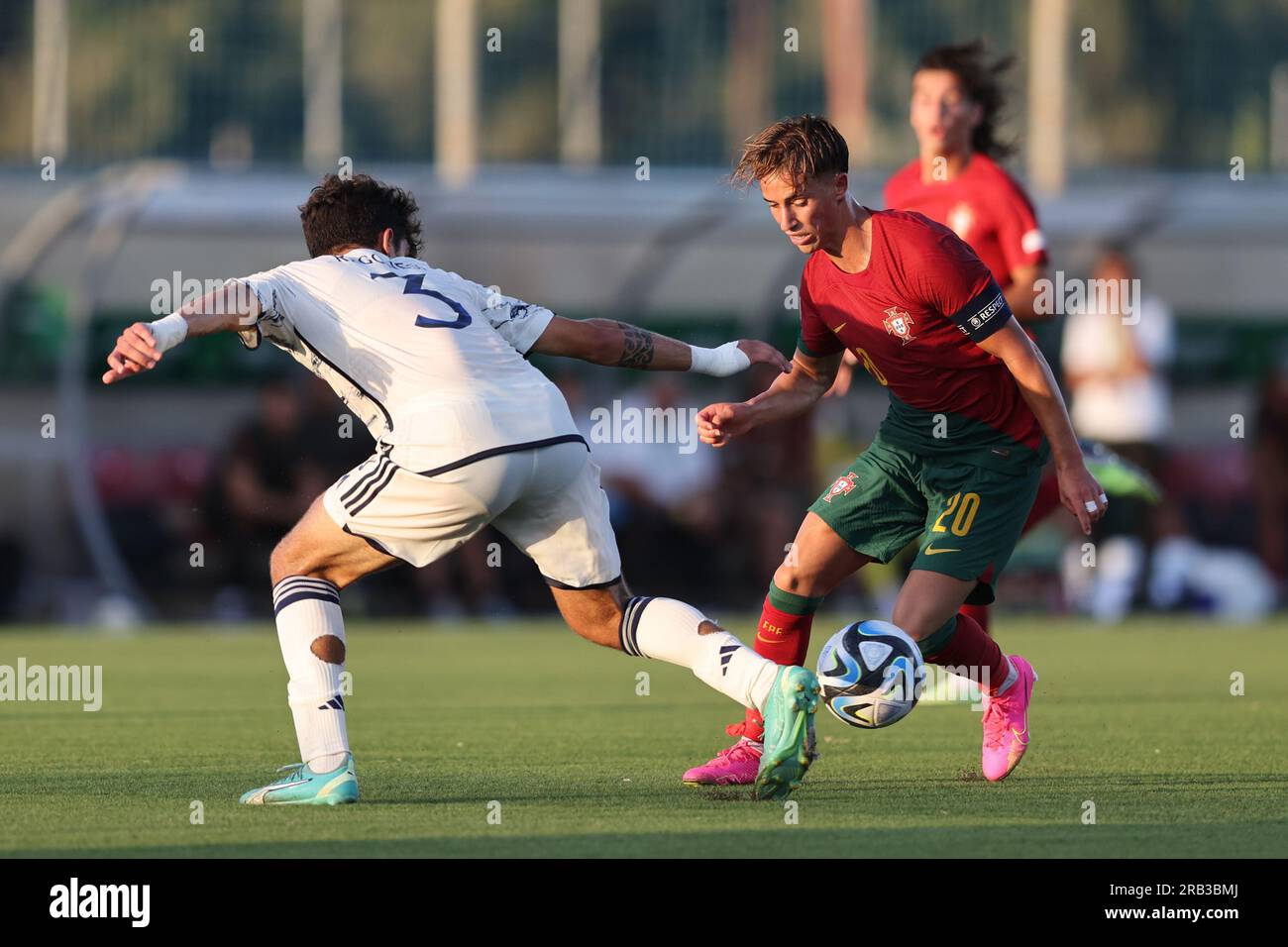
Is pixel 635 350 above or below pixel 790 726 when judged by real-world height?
above

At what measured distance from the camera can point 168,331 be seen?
5617mm

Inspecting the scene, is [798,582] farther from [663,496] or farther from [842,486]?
[663,496]

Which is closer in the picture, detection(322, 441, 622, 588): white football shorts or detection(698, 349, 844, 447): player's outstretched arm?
detection(322, 441, 622, 588): white football shorts

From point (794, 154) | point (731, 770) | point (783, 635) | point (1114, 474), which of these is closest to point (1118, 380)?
point (1114, 474)

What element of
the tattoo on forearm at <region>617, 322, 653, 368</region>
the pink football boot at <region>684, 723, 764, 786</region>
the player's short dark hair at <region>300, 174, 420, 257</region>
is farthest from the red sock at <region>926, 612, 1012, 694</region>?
the player's short dark hair at <region>300, 174, 420, 257</region>

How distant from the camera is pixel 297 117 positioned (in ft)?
68.7

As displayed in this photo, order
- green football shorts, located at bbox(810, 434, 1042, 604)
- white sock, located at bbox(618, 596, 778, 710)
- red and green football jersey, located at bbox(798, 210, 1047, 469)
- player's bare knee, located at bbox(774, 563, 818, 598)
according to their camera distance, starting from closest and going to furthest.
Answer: white sock, located at bbox(618, 596, 778, 710)
red and green football jersey, located at bbox(798, 210, 1047, 469)
green football shorts, located at bbox(810, 434, 1042, 604)
player's bare knee, located at bbox(774, 563, 818, 598)

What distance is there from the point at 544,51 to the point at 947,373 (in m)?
16.9

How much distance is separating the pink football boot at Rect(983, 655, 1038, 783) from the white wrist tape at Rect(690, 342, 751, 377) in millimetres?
1478

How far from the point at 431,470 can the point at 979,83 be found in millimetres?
3614

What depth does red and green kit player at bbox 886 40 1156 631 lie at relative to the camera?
27.9ft

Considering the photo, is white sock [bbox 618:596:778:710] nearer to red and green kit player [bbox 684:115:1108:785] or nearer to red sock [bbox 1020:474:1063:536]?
red and green kit player [bbox 684:115:1108:785]

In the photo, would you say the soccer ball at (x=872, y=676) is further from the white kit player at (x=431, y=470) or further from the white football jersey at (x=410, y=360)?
the white football jersey at (x=410, y=360)

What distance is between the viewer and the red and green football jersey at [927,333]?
251 inches
